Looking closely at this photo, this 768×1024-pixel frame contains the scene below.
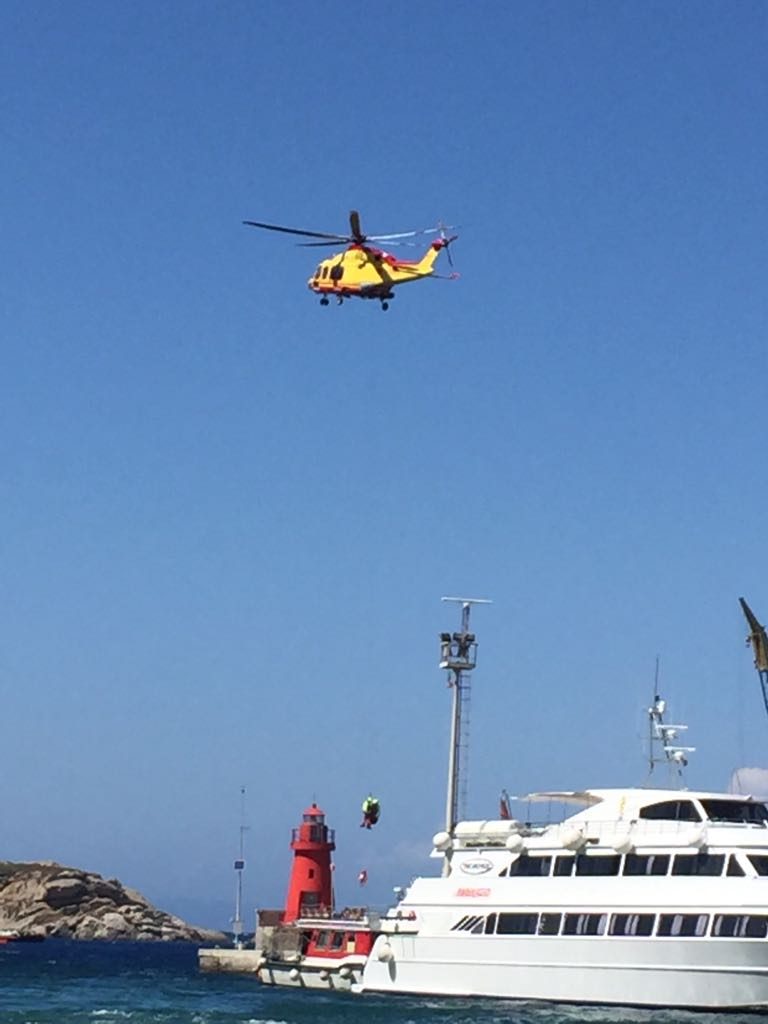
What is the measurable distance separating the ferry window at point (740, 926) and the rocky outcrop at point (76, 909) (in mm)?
113282

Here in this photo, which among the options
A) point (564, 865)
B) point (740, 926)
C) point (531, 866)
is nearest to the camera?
point (740, 926)

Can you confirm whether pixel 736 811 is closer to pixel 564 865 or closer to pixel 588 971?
pixel 564 865

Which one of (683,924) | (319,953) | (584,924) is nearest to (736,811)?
(683,924)

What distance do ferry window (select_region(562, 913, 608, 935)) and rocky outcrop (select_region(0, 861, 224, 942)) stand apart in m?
109

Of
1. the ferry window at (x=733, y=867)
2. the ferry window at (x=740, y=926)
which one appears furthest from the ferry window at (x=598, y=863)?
the ferry window at (x=740, y=926)

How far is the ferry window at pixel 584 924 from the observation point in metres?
46.4

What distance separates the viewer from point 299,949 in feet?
196

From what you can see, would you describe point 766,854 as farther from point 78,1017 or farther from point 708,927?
point 78,1017

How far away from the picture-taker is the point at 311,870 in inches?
2611

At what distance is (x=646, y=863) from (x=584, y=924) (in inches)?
89.7

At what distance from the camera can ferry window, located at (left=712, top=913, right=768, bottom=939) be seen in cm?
4331

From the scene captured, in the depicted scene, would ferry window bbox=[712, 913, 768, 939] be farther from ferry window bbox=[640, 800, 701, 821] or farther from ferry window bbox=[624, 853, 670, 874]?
ferry window bbox=[640, 800, 701, 821]

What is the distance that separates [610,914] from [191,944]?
413 ft

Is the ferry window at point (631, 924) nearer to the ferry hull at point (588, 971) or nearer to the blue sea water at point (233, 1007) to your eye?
the ferry hull at point (588, 971)
